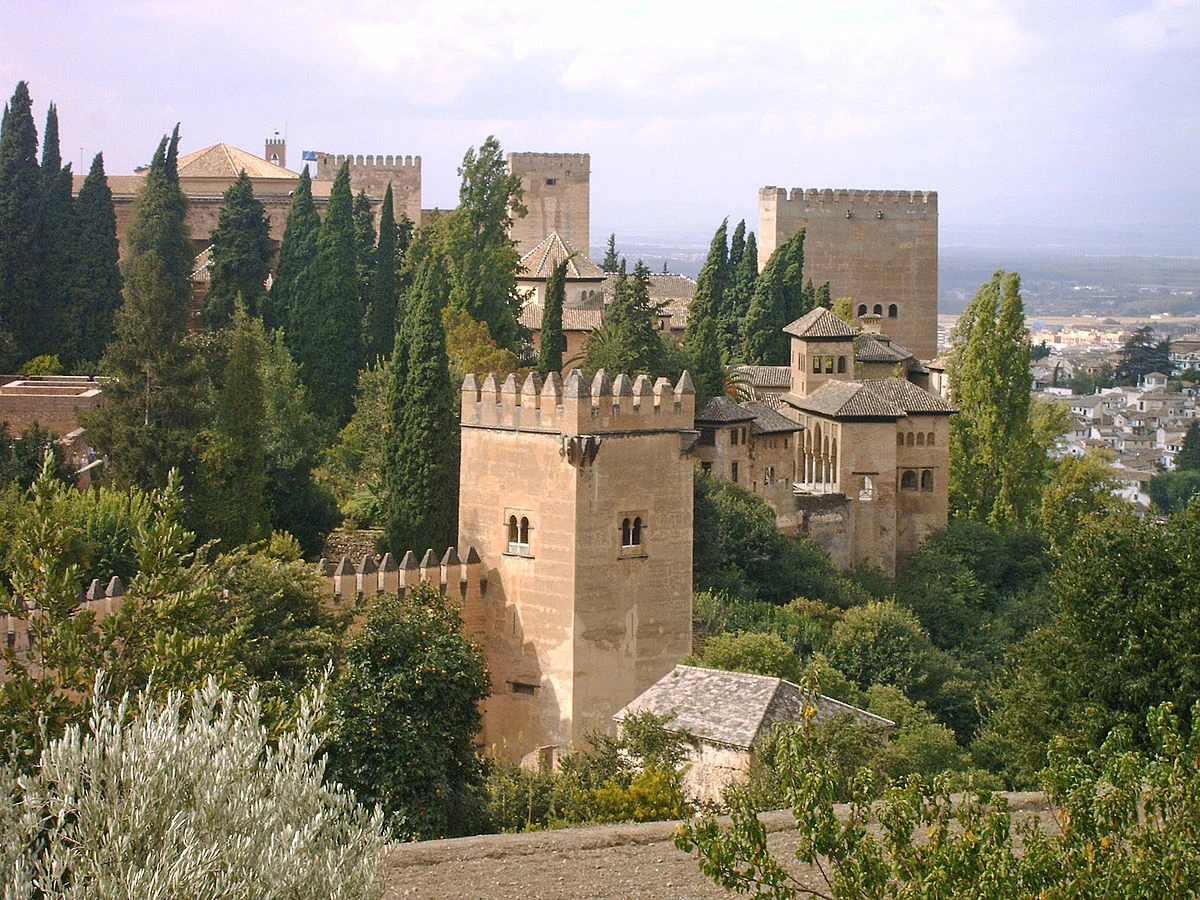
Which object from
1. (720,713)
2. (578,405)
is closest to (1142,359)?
(578,405)

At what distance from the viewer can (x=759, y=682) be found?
21.5 metres

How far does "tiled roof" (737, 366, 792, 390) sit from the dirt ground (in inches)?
1159

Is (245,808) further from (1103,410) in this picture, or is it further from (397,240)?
(1103,410)

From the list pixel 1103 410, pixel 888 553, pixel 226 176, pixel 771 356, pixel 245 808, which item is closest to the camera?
pixel 245 808

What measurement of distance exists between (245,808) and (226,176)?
138ft

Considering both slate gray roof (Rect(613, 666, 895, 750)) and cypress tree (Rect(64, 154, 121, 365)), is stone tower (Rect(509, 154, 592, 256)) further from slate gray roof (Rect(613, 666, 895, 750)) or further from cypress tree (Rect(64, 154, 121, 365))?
slate gray roof (Rect(613, 666, 895, 750))

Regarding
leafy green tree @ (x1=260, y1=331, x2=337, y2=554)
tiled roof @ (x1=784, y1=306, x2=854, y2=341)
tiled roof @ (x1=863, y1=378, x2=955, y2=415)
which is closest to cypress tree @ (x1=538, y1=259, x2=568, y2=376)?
leafy green tree @ (x1=260, y1=331, x2=337, y2=554)

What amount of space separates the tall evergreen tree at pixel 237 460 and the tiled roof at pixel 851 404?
14.4 metres

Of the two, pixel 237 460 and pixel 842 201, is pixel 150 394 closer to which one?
pixel 237 460

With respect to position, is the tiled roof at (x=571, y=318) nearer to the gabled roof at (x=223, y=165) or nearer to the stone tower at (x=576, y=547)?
the gabled roof at (x=223, y=165)

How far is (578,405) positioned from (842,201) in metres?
39.8

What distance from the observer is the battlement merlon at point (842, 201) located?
6191 centimetres

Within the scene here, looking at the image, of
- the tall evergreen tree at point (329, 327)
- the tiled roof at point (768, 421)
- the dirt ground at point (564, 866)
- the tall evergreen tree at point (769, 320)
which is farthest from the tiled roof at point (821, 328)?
the dirt ground at point (564, 866)

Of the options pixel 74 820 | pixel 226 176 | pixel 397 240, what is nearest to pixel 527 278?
pixel 397 240
